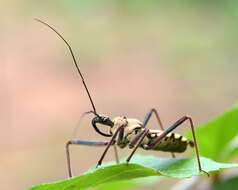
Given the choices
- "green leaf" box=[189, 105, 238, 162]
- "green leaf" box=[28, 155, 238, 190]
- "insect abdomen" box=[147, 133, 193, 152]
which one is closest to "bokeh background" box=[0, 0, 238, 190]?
"insect abdomen" box=[147, 133, 193, 152]

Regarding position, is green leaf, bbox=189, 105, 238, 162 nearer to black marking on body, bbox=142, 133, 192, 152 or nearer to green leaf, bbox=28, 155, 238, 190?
black marking on body, bbox=142, 133, 192, 152

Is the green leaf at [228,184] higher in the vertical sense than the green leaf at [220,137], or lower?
lower

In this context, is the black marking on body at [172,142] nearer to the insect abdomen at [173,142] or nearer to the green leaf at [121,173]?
the insect abdomen at [173,142]

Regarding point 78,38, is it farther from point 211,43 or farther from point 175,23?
point 211,43

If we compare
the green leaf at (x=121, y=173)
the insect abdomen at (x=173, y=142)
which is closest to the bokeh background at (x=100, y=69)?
the insect abdomen at (x=173, y=142)

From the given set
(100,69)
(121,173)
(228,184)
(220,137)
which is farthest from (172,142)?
(100,69)
